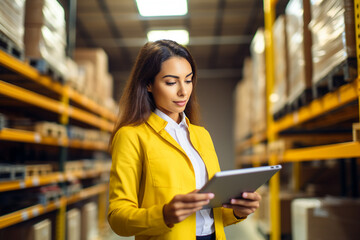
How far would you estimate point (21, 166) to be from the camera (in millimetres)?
3104

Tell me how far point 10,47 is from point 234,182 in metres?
2.26

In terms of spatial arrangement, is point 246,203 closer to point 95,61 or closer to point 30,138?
point 30,138

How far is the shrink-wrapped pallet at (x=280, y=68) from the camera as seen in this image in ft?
11.5

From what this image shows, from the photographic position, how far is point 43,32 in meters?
3.38

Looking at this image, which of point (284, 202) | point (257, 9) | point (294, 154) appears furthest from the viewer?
Answer: point (257, 9)

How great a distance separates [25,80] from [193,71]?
247 centimetres

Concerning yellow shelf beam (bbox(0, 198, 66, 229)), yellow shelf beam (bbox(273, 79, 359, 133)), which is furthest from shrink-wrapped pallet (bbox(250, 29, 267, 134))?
yellow shelf beam (bbox(0, 198, 66, 229))

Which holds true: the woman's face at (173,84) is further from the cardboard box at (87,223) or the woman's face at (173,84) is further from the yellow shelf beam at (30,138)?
the cardboard box at (87,223)

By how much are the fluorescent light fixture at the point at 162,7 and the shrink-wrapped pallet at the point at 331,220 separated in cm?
426

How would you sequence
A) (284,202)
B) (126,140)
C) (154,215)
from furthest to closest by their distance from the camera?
(284,202)
(126,140)
(154,215)

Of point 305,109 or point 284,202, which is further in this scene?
point 284,202

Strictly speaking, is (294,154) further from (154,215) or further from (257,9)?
(257,9)

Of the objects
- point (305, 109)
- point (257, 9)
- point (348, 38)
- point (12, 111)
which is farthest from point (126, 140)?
point (257, 9)

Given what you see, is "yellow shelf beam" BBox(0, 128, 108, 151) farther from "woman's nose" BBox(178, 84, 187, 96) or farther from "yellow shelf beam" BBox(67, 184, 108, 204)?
"woman's nose" BBox(178, 84, 187, 96)
